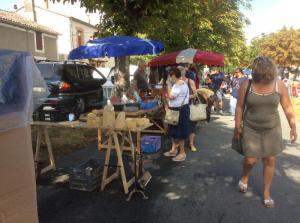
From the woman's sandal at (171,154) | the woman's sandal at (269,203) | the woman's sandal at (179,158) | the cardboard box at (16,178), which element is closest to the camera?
the cardboard box at (16,178)

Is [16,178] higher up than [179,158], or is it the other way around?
[16,178]

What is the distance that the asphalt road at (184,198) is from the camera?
13.4 ft

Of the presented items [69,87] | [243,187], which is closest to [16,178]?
[243,187]

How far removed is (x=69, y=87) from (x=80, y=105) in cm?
86

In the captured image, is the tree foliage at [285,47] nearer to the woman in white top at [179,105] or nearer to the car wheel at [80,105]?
the car wheel at [80,105]

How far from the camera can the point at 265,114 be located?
13.9ft

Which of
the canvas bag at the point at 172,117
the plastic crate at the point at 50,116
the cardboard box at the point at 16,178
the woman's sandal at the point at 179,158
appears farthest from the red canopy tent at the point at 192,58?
the cardboard box at the point at 16,178

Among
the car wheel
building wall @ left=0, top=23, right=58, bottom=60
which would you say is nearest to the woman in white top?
the car wheel

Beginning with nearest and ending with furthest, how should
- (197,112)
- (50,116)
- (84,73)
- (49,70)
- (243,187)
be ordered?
(243,187)
(50,116)
(197,112)
(49,70)
(84,73)

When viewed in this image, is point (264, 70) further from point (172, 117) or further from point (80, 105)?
point (80, 105)

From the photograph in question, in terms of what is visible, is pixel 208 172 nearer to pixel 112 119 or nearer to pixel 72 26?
pixel 112 119

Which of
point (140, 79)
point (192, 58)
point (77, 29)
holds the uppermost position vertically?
point (77, 29)

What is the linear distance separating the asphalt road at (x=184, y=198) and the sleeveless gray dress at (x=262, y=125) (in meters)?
0.73

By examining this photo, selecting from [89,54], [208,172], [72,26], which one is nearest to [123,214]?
[208,172]
